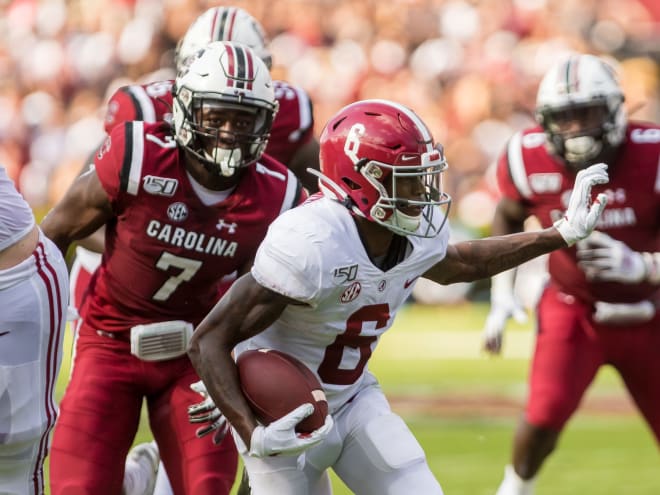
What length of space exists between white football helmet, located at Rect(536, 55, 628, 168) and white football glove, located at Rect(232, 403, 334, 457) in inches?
96.9

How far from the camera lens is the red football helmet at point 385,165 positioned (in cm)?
353

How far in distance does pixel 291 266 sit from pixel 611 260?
2.32 meters

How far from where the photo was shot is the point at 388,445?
3.59 meters

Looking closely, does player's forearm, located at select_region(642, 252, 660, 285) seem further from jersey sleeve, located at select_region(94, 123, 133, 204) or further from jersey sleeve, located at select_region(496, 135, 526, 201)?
jersey sleeve, located at select_region(94, 123, 133, 204)

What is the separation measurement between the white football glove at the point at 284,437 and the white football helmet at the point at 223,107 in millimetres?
975

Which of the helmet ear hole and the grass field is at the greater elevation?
the helmet ear hole

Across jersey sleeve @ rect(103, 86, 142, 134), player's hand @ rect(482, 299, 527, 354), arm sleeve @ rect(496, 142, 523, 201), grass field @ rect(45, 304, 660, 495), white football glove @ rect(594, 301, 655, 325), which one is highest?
jersey sleeve @ rect(103, 86, 142, 134)

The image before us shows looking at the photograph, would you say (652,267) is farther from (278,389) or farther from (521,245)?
(278,389)

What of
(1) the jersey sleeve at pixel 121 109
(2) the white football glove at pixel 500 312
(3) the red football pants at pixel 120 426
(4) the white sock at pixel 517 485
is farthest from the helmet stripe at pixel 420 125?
(4) the white sock at pixel 517 485

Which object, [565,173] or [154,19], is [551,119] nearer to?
[565,173]

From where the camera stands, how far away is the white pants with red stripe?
3.32 meters

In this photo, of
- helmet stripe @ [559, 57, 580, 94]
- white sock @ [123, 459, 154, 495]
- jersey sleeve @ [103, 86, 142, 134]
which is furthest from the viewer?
helmet stripe @ [559, 57, 580, 94]

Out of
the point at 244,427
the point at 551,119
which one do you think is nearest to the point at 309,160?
the point at 551,119

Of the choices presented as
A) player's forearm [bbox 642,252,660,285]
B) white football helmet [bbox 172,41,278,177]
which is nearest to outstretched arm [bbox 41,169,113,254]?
white football helmet [bbox 172,41,278,177]
